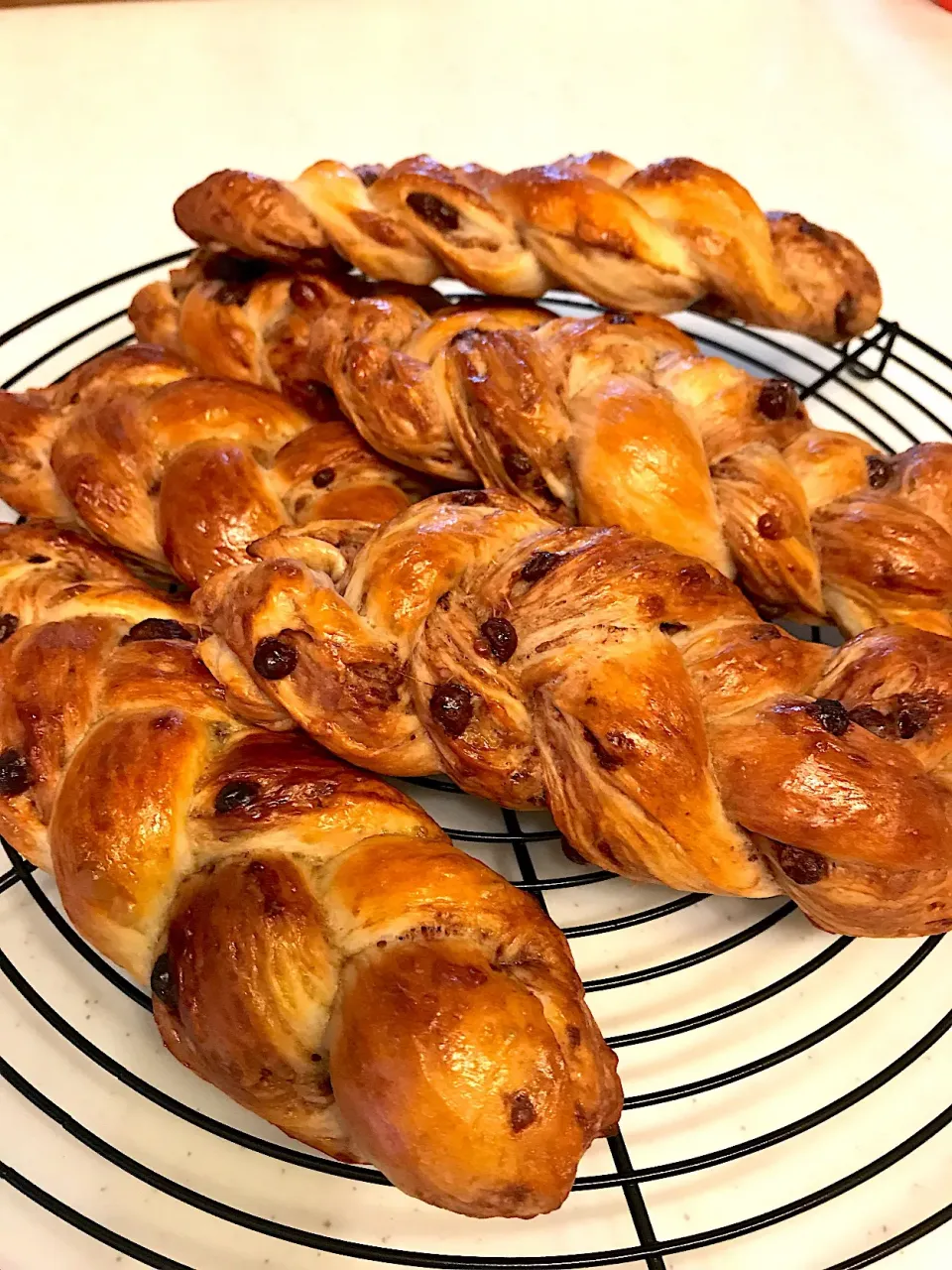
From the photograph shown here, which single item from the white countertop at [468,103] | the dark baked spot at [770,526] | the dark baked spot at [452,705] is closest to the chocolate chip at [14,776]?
the dark baked spot at [452,705]

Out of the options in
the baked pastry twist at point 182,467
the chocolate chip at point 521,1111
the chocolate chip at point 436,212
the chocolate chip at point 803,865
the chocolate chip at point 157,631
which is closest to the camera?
the chocolate chip at point 521,1111

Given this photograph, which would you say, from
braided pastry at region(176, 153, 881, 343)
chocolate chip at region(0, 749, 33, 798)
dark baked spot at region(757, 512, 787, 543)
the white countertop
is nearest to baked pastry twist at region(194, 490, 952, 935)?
dark baked spot at region(757, 512, 787, 543)

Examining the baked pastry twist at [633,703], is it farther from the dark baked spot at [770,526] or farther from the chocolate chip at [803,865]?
the dark baked spot at [770,526]

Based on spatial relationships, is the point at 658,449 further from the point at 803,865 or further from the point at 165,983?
the point at 165,983

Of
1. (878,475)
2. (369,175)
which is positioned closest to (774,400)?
(878,475)

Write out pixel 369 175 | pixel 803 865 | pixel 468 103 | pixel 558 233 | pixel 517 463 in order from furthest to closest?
pixel 468 103
pixel 369 175
pixel 558 233
pixel 517 463
pixel 803 865

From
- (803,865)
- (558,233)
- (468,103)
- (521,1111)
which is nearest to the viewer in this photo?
(521,1111)
